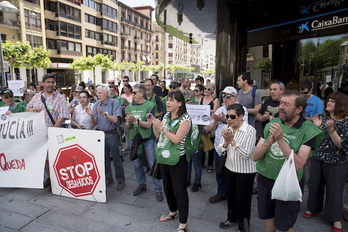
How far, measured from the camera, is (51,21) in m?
38.2

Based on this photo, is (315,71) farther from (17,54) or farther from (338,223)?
(17,54)

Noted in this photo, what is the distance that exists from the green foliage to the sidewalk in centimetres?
703

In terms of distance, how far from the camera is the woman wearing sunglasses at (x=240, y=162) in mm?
2967

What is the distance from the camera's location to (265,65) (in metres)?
10.1

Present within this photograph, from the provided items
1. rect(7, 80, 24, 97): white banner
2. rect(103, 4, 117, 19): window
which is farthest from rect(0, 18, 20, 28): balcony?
rect(7, 80, 24, 97): white banner

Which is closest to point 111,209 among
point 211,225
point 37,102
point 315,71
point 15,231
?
point 15,231

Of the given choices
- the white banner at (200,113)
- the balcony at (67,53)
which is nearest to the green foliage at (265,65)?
the white banner at (200,113)

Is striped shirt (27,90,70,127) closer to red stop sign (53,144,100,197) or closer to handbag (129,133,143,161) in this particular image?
red stop sign (53,144,100,197)

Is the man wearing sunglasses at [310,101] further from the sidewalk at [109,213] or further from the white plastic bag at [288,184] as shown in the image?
the white plastic bag at [288,184]

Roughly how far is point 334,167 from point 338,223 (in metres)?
0.77

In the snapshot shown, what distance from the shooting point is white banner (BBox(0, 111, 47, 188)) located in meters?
4.66

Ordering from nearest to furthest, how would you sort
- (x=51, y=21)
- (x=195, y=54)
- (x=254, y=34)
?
(x=254, y=34) < (x=51, y=21) < (x=195, y=54)

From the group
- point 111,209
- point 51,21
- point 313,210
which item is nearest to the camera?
point 313,210

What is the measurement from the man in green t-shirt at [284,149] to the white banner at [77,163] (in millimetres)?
2584
